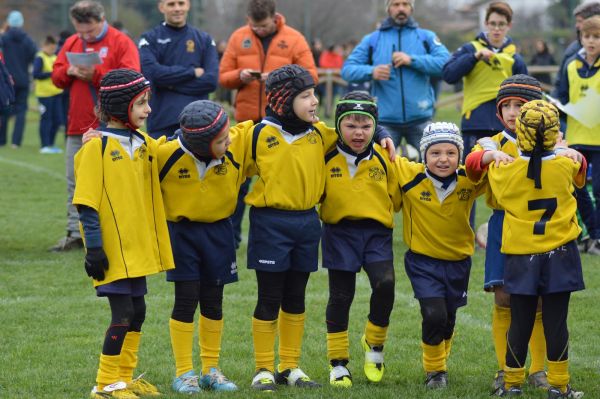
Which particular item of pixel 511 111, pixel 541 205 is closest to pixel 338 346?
pixel 541 205

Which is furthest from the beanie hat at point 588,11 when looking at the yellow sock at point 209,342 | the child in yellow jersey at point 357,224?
the yellow sock at point 209,342

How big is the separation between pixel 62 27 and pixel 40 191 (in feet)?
76.6

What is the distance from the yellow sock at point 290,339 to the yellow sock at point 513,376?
113 cm

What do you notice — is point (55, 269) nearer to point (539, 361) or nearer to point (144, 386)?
point (144, 386)

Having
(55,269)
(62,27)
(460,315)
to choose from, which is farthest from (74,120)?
(62,27)

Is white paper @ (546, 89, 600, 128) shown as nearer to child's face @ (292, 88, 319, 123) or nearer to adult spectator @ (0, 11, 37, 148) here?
child's face @ (292, 88, 319, 123)

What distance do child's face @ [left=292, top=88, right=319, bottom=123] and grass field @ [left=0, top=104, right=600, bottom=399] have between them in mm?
1443

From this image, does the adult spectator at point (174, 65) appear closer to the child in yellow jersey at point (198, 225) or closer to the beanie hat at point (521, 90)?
the child in yellow jersey at point (198, 225)

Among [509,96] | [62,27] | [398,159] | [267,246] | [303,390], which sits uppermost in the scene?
[62,27]

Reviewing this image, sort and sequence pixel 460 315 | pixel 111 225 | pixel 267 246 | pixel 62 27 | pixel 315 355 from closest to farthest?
pixel 111 225, pixel 267 246, pixel 315 355, pixel 460 315, pixel 62 27

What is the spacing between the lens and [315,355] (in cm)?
640

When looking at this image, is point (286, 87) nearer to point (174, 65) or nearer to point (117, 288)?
point (117, 288)

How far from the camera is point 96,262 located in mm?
5156

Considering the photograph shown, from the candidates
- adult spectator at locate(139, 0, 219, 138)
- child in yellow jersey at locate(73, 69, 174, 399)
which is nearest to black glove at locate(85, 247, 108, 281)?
child in yellow jersey at locate(73, 69, 174, 399)
